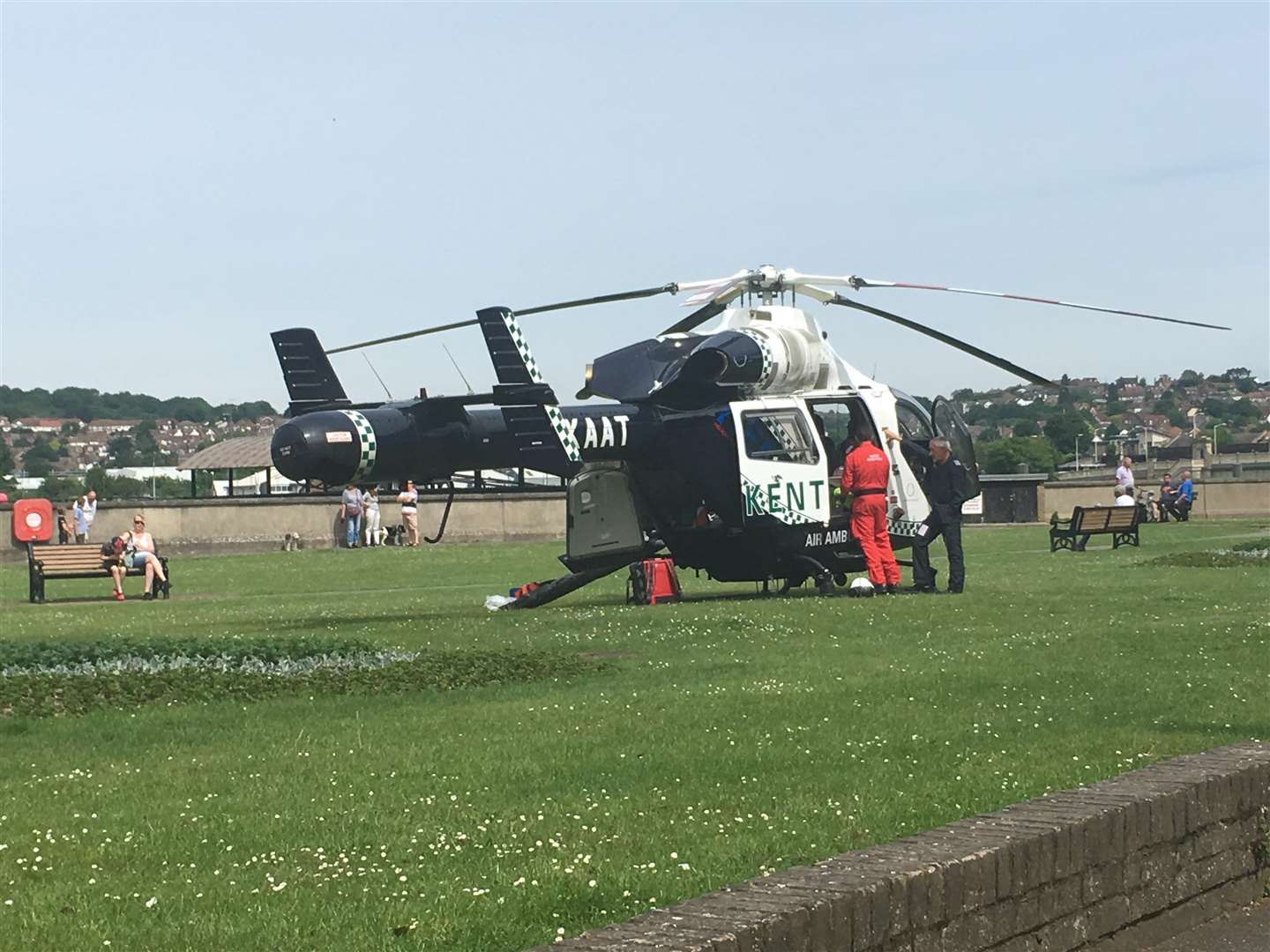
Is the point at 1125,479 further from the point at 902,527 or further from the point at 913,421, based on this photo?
the point at 902,527

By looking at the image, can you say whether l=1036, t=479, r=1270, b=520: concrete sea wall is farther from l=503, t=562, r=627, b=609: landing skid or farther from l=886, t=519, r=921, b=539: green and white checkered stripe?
l=503, t=562, r=627, b=609: landing skid

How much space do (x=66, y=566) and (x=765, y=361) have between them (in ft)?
39.5

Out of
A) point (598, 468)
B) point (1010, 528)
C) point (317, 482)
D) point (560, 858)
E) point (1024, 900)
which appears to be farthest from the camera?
point (1010, 528)

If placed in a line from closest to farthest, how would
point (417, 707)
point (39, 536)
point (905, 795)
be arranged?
point (905, 795), point (417, 707), point (39, 536)

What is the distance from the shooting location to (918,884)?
6.29 meters

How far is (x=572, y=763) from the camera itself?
1021 centimetres

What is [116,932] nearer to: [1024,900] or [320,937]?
[320,937]

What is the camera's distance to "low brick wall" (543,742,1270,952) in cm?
577

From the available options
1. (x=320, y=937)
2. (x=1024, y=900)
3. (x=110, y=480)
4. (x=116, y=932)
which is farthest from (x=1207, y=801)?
(x=110, y=480)

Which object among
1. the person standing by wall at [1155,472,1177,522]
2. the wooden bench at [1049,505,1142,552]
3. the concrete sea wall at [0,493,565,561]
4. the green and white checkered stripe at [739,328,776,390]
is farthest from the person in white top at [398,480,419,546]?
the green and white checkered stripe at [739,328,776,390]

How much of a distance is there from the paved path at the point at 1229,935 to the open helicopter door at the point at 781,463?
617 inches

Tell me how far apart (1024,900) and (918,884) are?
68 centimetres

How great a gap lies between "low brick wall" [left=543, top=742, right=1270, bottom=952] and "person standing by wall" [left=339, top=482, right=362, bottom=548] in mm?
39614

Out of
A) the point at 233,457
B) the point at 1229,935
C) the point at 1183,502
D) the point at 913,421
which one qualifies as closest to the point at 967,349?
the point at 913,421
